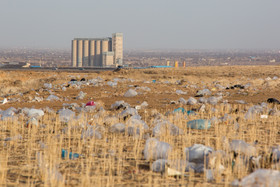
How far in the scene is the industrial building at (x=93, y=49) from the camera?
268 feet

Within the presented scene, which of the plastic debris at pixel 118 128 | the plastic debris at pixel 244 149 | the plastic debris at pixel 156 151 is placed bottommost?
the plastic debris at pixel 118 128

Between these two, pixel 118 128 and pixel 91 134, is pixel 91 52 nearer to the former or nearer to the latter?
pixel 118 128

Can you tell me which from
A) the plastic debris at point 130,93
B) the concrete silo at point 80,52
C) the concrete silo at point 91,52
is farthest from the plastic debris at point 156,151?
the concrete silo at point 80,52

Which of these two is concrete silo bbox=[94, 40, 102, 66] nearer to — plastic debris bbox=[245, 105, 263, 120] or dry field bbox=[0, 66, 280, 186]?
dry field bbox=[0, 66, 280, 186]

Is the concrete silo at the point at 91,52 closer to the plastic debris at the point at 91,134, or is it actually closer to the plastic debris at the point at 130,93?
the plastic debris at the point at 130,93

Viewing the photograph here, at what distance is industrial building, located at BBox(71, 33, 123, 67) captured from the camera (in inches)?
3211

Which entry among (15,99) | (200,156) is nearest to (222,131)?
(200,156)

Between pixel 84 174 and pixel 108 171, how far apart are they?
0.27 meters

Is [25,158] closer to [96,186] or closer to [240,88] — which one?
[96,186]

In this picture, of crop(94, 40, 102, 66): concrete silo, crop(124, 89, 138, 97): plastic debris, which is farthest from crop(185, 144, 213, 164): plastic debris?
crop(94, 40, 102, 66): concrete silo

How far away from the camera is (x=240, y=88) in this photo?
1564 centimetres

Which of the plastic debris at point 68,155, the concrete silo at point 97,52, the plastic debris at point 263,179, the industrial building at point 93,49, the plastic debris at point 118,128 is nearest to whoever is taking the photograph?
the plastic debris at point 263,179

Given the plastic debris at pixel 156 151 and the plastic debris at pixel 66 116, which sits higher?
the plastic debris at pixel 156 151

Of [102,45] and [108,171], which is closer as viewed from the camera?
[108,171]
